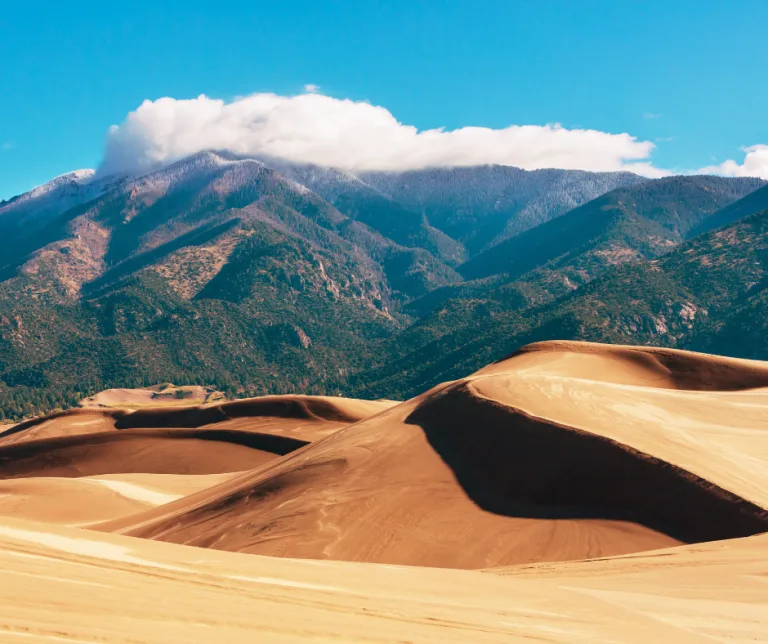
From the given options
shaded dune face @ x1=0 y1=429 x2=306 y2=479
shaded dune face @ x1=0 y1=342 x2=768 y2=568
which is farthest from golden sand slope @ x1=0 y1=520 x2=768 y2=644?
shaded dune face @ x1=0 y1=429 x2=306 y2=479

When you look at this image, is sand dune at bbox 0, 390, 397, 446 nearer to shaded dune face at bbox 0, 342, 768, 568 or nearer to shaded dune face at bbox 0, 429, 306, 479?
shaded dune face at bbox 0, 429, 306, 479

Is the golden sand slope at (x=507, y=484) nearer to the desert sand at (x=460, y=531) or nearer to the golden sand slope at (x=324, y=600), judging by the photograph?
the desert sand at (x=460, y=531)

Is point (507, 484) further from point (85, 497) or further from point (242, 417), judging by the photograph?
point (242, 417)

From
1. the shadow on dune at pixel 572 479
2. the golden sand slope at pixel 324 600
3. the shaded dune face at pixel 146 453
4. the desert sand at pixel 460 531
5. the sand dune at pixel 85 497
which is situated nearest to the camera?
the golden sand slope at pixel 324 600

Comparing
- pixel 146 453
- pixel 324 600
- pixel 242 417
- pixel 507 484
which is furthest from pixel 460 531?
pixel 242 417

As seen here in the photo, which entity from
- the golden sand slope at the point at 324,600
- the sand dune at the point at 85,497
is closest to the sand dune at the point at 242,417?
the sand dune at the point at 85,497

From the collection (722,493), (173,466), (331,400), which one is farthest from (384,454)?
(331,400)
